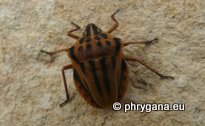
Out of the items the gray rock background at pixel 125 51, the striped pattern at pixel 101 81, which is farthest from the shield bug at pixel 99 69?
the gray rock background at pixel 125 51

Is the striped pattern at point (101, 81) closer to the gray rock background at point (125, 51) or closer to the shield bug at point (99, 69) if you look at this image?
the shield bug at point (99, 69)

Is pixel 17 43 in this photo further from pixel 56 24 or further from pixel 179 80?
pixel 179 80

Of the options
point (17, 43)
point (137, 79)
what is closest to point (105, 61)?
point (137, 79)

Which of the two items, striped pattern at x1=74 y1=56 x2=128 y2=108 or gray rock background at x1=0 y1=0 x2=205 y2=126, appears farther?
gray rock background at x1=0 y1=0 x2=205 y2=126

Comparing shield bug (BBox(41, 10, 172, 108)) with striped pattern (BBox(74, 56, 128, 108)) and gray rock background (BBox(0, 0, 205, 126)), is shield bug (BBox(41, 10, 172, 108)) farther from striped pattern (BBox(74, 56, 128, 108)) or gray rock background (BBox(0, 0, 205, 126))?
gray rock background (BBox(0, 0, 205, 126))

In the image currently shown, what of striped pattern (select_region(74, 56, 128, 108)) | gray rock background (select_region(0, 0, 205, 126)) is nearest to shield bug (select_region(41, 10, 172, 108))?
striped pattern (select_region(74, 56, 128, 108))

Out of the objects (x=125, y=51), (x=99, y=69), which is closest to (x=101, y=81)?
(x=99, y=69)
